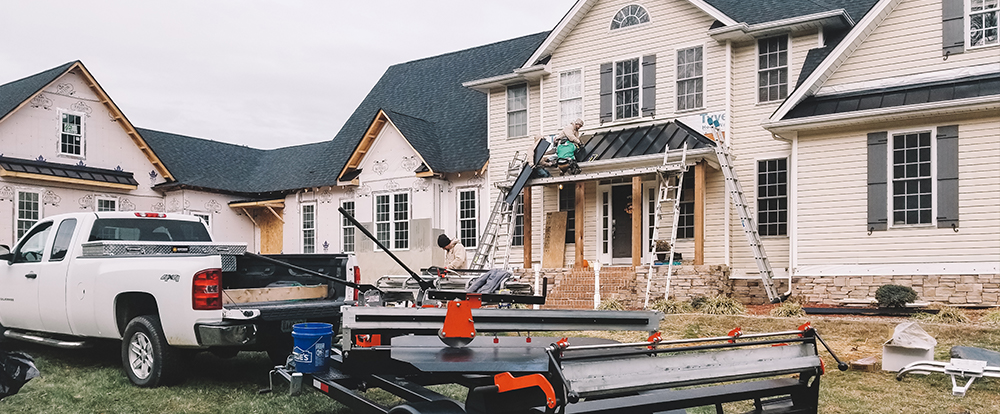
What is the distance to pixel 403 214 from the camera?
22219 mm

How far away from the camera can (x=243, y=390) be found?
24.8 ft

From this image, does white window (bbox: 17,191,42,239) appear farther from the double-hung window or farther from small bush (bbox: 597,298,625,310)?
the double-hung window

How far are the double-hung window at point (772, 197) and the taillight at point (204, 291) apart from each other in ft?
40.4

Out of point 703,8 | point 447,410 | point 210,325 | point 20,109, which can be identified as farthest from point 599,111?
point 20,109

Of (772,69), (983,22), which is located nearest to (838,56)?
(772,69)

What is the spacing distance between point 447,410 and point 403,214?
59.1 feet

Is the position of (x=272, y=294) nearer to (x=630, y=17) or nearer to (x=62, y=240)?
(x=62, y=240)

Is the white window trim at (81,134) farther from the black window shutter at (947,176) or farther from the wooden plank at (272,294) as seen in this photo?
the black window shutter at (947,176)

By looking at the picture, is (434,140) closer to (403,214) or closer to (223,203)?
(403,214)

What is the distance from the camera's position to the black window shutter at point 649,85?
17.8m

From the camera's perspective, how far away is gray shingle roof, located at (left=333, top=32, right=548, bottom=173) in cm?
2166

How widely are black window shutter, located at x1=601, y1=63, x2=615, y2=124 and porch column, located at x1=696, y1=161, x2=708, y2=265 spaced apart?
118 inches

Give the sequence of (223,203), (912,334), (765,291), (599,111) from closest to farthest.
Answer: (912,334) < (765,291) < (599,111) < (223,203)

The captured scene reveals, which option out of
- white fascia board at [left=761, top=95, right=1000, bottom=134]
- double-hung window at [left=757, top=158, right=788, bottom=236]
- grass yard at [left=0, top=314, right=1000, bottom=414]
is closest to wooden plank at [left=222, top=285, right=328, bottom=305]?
grass yard at [left=0, top=314, right=1000, bottom=414]
